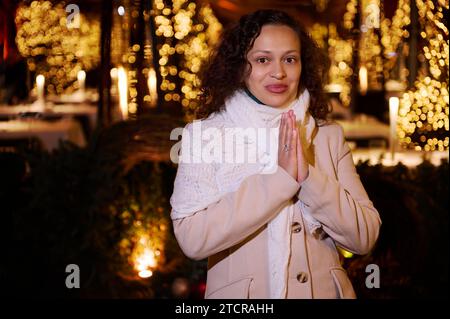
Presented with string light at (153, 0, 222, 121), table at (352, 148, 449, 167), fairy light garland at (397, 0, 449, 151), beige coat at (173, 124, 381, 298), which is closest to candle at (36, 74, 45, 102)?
string light at (153, 0, 222, 121)

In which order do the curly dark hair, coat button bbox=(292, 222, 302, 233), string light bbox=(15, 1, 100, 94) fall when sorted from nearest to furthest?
coat button bbox=(292, 222, 302, 233)
the curly dark hair
string light bbox=(15, 1, 100, 94)

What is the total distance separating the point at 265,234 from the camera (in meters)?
1.85

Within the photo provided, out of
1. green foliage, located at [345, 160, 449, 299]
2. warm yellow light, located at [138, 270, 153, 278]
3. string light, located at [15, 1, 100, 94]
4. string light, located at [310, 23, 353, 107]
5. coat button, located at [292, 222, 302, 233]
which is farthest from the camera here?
string light, located at [310, 23, 353, 107]

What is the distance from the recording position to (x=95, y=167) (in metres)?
3.59

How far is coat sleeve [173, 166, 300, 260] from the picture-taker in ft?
5.77

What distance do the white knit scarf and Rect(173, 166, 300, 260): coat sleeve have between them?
0.04m

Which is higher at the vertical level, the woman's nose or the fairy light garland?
the fairy light garland

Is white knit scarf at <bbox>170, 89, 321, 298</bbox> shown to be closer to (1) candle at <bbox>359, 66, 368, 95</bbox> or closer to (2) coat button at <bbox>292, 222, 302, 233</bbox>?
(2) coat button at <bbox>292, 222, 302, 233</bbox>

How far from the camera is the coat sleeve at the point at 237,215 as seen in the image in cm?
176

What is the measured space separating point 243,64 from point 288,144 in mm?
322

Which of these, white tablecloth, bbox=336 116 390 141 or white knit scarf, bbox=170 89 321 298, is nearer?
white knit scarf, bbox=170 89 321 298

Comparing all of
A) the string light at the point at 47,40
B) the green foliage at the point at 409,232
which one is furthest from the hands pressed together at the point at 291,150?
the string light at the point at 47,40

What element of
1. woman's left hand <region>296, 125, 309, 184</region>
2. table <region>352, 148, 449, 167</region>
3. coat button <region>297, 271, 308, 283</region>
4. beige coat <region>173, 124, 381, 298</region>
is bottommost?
coat button <region>297, 271, 308, 283</region>
